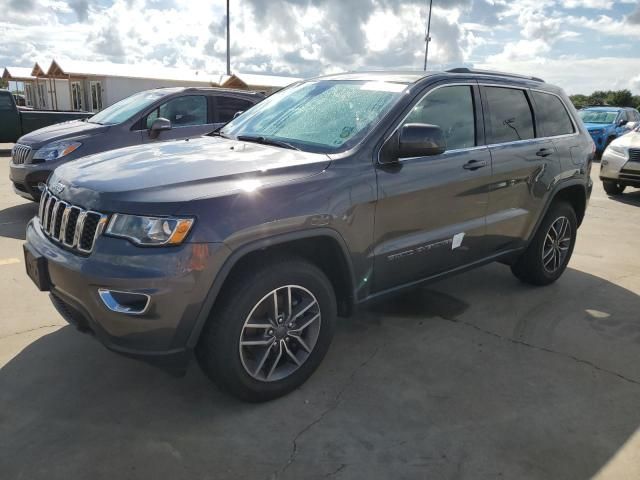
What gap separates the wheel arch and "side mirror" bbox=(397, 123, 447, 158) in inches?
27.0

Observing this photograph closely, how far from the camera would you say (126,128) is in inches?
275

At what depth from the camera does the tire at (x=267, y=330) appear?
2699 mm

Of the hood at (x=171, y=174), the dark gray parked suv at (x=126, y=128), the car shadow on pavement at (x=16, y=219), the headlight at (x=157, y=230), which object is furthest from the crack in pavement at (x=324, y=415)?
the car shadow on pavement at (x=16, y=219)

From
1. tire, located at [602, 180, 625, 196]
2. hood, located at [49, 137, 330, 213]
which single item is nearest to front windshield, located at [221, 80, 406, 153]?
hood, located at [49, 137, 330, 213]

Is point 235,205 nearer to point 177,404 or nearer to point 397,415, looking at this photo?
point 177,404

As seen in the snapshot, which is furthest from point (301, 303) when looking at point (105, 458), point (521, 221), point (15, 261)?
point (15, 261)

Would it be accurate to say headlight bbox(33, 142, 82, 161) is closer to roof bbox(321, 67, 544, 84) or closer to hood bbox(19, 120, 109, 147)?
hood bbox(19, 120, 109, 147)

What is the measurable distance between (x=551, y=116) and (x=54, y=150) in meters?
5.50

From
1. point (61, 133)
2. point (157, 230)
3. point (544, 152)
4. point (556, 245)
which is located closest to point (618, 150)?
point (556, 245)

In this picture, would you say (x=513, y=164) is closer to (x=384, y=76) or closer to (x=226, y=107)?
(x=384, y=76)

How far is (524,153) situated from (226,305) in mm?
2821

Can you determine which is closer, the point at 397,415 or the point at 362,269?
the point at 397,415

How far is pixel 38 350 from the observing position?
11.4 feet

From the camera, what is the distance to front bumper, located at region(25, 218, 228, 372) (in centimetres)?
245
